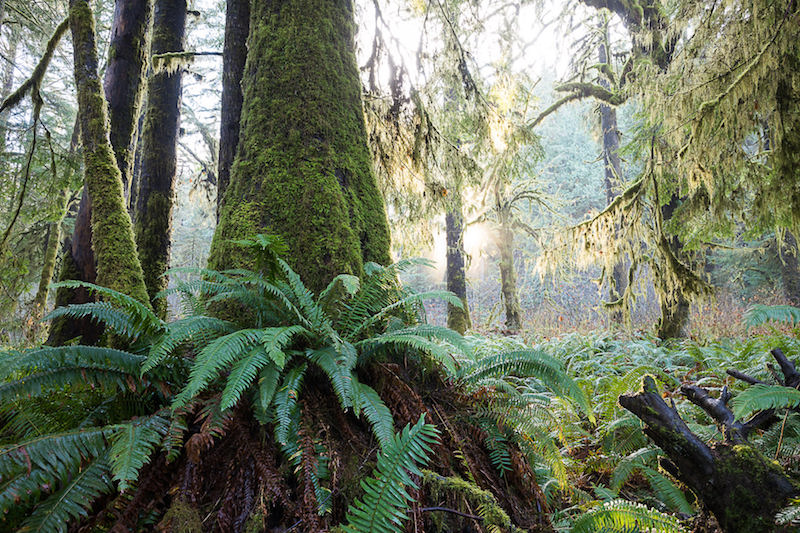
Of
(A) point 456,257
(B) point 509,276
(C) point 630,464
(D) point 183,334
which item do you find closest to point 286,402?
(D) point 183,334

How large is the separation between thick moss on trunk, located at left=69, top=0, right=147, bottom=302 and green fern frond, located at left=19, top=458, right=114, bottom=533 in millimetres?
1234

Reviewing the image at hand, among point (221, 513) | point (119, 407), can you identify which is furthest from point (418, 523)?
point (119, 407)

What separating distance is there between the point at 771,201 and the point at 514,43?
16.7ft

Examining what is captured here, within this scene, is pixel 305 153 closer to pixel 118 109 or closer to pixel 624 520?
pixel 118 109

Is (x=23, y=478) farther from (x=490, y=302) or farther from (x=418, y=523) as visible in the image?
(x=490, y=302)

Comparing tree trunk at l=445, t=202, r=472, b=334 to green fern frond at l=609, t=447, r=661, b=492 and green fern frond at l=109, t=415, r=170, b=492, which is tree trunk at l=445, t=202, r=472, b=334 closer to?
green fern frond at l=609, t=447, r=661, b=492

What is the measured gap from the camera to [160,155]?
485 cm

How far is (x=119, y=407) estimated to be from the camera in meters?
1.66

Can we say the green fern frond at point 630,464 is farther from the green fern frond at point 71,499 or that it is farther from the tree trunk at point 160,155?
the tree trunk at point 160,155

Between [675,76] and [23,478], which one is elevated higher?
[675,76]

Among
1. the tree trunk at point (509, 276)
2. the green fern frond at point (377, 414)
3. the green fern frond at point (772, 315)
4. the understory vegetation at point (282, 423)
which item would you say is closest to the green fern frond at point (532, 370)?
the understory vegetation at point (282, 423)

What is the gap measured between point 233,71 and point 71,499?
309 cm

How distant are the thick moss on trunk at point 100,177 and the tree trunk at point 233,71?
2.53 ft

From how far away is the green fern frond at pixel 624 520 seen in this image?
1.48 metres
